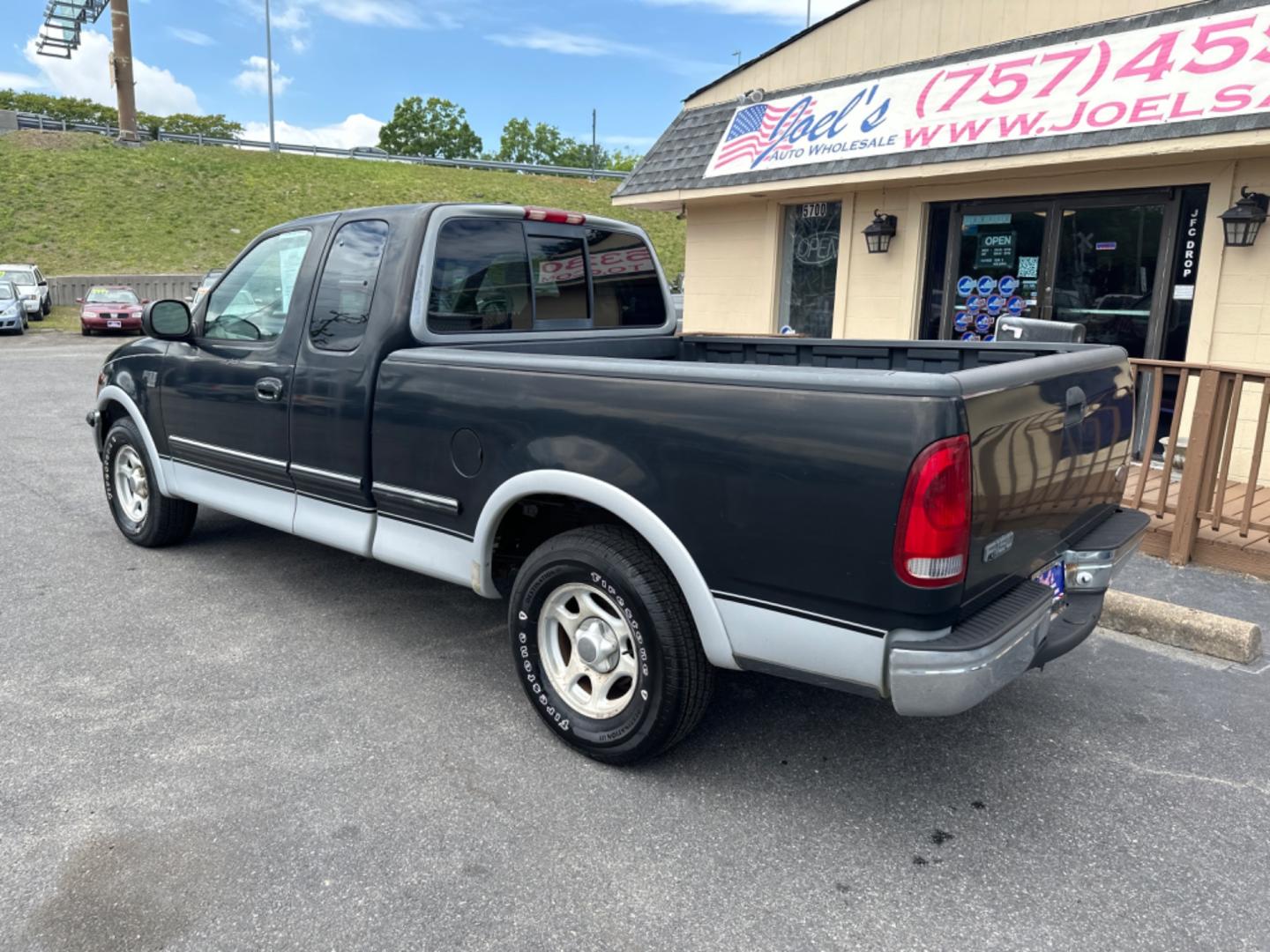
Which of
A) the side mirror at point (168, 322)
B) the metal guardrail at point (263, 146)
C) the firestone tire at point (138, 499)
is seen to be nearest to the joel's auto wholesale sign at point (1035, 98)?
the side mirror at point (168, 322)

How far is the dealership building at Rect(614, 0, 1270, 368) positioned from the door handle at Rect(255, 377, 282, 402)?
21.0 feet

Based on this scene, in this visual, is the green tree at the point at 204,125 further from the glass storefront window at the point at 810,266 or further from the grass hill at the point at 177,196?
the glass storefront window at the point at 810,266

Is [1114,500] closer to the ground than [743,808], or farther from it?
farther from it

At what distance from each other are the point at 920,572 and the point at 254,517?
344 centimetres

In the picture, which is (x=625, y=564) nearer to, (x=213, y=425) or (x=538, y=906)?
(x=538, y=906)

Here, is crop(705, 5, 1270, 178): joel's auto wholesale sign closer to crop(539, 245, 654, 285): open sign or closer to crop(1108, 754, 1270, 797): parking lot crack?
crop(539, 245, 654, 285): open sign

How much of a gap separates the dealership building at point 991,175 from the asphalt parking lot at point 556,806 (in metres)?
4.49

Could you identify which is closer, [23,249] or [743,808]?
[743,808]

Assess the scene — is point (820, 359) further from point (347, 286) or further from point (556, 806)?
point (556, 806)

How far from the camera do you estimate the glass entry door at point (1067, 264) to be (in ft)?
25.8

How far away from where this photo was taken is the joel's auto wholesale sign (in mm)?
6773

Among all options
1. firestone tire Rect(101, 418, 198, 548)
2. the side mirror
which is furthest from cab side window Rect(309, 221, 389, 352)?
firestone tire Rect(101, 418, 198, 548)

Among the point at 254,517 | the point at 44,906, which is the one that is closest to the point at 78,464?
the point at 254,517

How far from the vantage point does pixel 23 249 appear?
31812 millimetres
